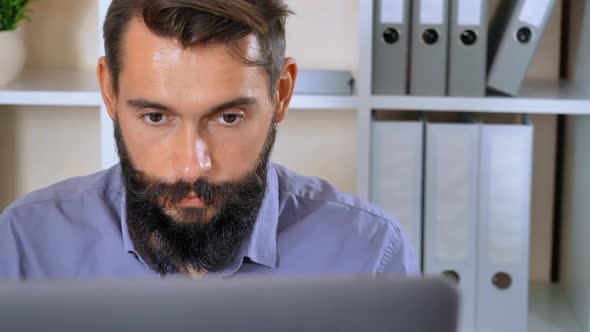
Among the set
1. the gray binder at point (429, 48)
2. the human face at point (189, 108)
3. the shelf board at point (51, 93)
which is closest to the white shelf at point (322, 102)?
the gray binder at point (429, 48)

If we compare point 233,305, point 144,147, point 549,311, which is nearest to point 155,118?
point 144,147

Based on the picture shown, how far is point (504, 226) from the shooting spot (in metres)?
1.87

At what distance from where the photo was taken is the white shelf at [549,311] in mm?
1959

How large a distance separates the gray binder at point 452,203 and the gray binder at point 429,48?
3.2 inches

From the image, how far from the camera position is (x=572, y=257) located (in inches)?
80.5

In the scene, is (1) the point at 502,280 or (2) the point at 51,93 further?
(1) the point at 502,280

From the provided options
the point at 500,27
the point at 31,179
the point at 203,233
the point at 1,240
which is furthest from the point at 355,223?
the point at 31,179

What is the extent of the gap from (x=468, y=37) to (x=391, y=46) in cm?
15

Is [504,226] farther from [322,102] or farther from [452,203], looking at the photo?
[322,102]

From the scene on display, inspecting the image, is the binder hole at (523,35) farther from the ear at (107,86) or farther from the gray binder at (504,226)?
the ear at (107,86)

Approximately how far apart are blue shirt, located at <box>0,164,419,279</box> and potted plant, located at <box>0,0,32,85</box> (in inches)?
24.7

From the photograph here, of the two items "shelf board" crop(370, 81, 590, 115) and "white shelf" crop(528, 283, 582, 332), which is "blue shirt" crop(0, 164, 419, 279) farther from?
"white shelf" crop(528, 283, 582, 332)

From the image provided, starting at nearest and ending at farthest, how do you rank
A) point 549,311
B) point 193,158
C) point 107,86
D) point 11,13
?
point 193,158, point 107,86, point 11,13, point 549,311

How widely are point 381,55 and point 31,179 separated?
92cm
